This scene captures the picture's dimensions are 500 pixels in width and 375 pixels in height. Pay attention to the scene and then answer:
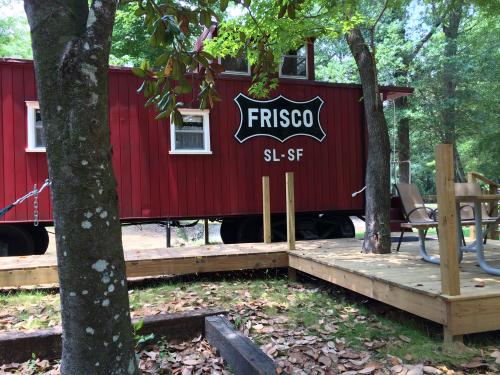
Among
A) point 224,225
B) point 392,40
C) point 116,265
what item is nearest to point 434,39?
point 392,40

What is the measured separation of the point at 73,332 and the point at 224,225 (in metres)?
6.15

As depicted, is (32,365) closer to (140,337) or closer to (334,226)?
(140,337)

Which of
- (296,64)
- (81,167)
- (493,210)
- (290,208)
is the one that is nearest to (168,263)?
(290,208)

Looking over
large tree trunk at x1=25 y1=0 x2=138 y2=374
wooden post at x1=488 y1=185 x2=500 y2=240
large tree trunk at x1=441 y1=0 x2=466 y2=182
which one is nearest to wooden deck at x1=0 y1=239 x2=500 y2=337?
wooden post at x1=488 y1=185 x2=500 y2=240

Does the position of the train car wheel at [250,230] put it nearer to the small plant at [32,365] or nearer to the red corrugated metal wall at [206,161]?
the red corrugated metal wall at [206,161]

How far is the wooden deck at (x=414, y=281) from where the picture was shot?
3.10 m

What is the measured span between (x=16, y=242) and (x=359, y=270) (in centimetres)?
510

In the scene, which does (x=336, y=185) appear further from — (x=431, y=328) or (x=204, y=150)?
(x=431, y=328)

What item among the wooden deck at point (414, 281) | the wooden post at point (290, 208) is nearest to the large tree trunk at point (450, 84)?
the wooden deck at point (414, 281)

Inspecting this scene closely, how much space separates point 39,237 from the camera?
6.98 metres

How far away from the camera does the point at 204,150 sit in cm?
739

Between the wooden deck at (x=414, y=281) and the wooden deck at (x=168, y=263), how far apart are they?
1.27 feet

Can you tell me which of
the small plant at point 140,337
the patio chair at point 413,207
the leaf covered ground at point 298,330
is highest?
the patio chair at point 413,207

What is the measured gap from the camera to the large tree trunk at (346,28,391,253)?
206 inches
